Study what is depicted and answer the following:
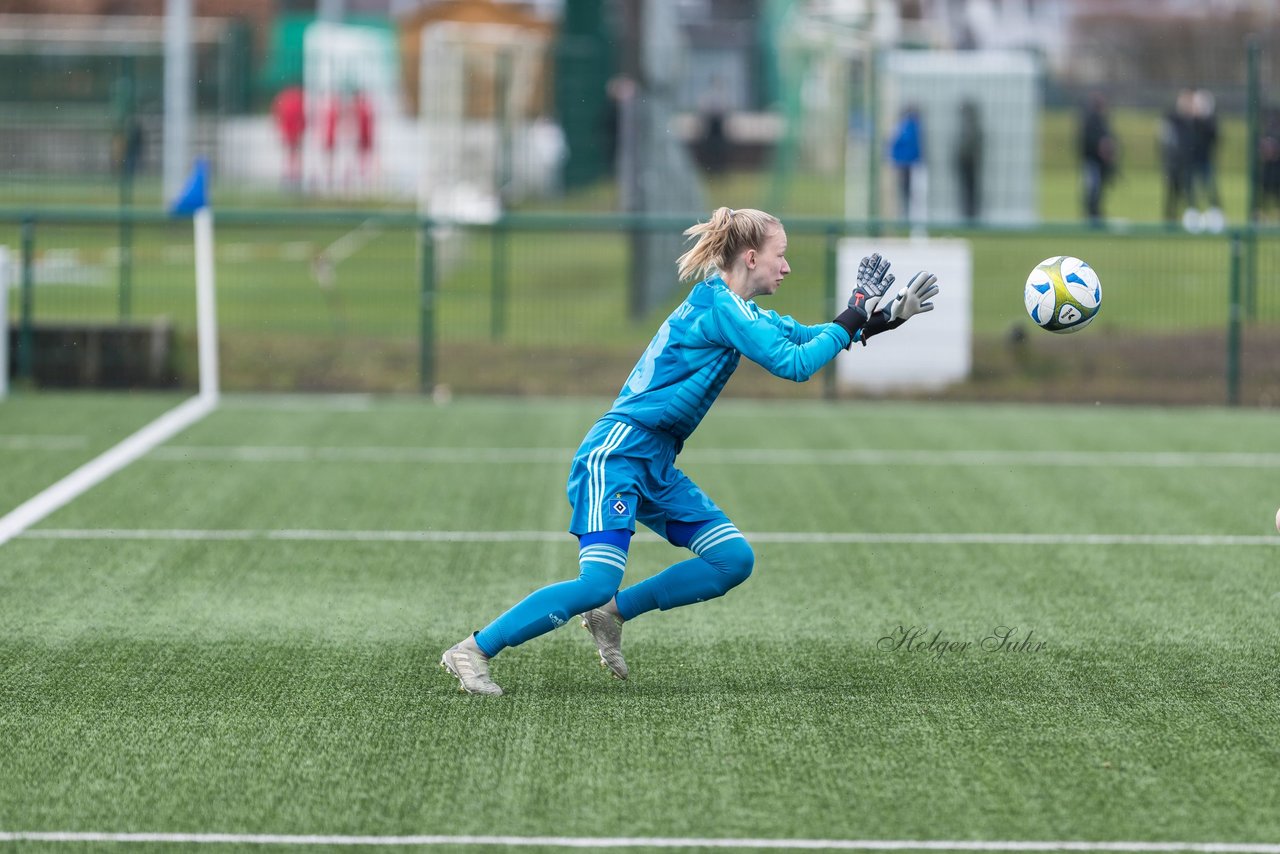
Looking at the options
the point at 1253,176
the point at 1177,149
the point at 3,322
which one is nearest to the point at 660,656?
the point at 3,322

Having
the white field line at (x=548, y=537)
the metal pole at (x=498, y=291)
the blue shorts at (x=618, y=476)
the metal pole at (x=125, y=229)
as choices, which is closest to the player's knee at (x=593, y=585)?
the blue shorts at (x=618, y=476)

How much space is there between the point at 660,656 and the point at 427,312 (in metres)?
10.2

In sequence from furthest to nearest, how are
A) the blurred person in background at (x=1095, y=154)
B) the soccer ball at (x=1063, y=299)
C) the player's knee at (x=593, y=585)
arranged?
the blurred person in background at (x=1095, y=154)
the soccer ball at (x=1063, y=299)
the player's knee at (x=593, y=585)

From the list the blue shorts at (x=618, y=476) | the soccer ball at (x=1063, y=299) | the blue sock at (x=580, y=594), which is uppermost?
the soccer ball at (x=1063, y=299)

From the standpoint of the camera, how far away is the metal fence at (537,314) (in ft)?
57.0

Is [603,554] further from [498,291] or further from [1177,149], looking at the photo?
[1177,149]

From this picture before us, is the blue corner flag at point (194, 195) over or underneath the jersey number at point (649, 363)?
over

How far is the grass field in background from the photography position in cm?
571

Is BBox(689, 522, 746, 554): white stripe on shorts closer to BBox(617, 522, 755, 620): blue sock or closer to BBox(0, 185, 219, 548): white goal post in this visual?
BBox(617, 522, 755, 620): blue sock

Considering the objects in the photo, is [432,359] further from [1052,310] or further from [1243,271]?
[1052,310]

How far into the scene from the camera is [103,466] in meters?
12.8

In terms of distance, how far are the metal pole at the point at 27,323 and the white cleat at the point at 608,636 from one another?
36.9ft

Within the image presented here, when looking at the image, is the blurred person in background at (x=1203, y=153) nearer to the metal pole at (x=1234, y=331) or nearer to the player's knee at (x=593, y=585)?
the metal pole at (x=1234, y=331)

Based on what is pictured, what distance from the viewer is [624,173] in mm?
23359
